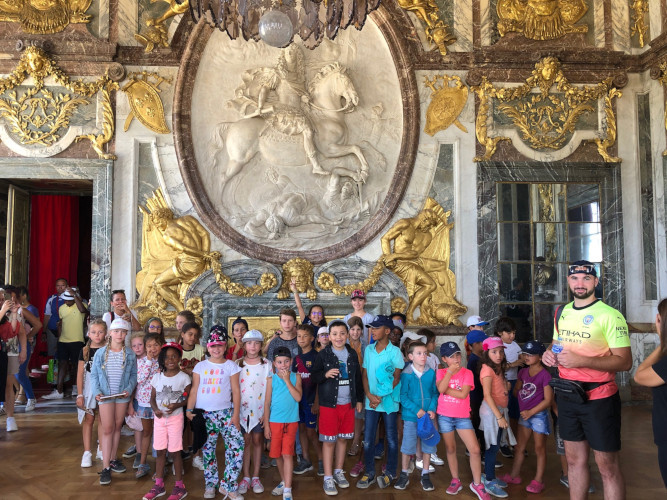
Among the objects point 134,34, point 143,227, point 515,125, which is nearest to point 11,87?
point 134,34

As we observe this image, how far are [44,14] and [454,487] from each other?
8238 millimetres

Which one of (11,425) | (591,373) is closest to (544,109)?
(591,373)

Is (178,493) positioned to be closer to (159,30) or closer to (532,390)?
(532,390)

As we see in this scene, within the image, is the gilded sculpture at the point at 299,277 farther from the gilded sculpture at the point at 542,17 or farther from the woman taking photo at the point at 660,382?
the woman taking photo at the point at 660,382

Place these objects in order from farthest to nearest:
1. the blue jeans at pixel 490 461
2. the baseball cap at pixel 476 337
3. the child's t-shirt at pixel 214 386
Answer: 1. the baseball cap at pixel 476 337
2. the blue jeans at pixel 490 461
3. the child's t-shirt at pixel 214 386

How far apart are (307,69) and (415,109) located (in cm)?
174

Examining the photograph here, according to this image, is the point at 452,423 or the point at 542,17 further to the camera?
the point at 542,17

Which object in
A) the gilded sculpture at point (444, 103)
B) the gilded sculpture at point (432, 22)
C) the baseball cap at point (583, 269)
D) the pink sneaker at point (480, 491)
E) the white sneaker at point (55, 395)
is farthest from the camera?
the gilded sculpture at point (444, 103)

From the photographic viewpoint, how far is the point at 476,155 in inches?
347

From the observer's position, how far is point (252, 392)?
4.84m

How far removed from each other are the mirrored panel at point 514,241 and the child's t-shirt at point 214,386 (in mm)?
5316

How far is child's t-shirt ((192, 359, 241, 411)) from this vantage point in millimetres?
4645

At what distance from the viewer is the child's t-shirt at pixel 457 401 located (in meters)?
4.76

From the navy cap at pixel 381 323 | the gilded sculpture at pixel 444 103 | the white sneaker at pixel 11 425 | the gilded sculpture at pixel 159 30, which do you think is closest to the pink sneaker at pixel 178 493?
the navy cap at pixel 381 323
